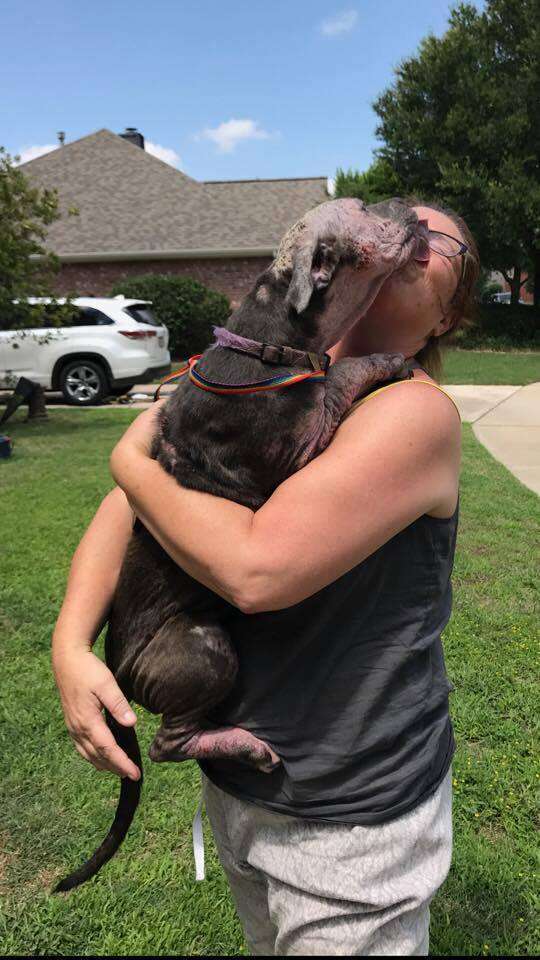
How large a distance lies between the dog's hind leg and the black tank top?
0.05 meters

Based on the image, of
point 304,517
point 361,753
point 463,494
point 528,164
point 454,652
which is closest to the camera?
point 304,517

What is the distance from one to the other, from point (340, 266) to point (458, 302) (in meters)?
0.27

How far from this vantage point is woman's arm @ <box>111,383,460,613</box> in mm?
1211

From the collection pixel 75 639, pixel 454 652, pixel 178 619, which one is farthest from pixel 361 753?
pixel 454 652

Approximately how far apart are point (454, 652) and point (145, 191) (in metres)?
26.1

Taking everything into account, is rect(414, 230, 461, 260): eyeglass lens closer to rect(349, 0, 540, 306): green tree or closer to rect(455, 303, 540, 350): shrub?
rect(349, 0, 540, 306): green tree

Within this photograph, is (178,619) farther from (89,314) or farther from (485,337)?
(485,337)

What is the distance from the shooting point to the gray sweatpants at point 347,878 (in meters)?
1.31

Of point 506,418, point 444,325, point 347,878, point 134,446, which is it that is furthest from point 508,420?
point 347,878

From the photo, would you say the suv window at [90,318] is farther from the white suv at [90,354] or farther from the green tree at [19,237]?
the green tree at [19,237]

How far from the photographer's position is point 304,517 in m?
1.21

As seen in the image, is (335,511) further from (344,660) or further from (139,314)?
(139,314)

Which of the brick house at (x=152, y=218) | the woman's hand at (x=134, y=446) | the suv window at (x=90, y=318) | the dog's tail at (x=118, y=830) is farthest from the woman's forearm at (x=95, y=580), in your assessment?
the brick house at (x=152, y=218)

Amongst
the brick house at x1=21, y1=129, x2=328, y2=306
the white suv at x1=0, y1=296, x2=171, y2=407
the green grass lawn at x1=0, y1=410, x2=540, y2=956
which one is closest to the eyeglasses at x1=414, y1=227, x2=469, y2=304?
the green grass lawn at x1=0, y1=410, x2=540, y2=956
